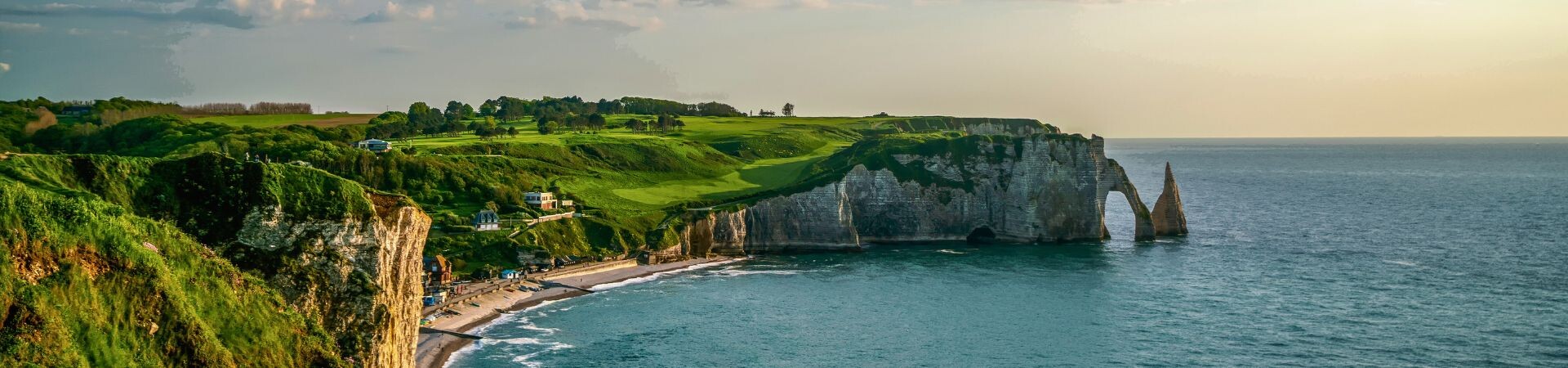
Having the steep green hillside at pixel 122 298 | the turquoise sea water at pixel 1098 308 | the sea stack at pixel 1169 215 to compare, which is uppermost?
the steep green hillside at pixel 122 298

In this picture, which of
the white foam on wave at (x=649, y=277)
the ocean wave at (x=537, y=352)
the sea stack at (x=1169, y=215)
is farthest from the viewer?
the sea stack at (x=1169, y=215)

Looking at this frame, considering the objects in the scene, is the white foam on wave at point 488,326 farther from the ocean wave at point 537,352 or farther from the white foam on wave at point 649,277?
the white foam on wave at point 649,277

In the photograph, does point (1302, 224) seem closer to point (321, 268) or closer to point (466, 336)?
point (466, 336)

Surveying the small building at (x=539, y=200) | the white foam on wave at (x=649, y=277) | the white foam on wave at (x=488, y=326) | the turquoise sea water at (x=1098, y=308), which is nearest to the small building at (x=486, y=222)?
the small building at (x=539, y=200)

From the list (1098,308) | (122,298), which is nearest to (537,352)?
(122,298)

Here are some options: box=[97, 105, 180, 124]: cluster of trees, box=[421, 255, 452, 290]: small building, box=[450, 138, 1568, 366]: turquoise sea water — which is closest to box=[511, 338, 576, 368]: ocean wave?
box=[450, 138, 1568, 366]: turquoise sea water

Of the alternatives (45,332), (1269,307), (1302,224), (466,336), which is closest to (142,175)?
(45,332)

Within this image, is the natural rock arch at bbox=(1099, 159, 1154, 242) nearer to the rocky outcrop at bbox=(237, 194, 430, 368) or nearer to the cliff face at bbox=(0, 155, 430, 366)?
the rocky outcrop at bbox=(237, 194, 430, 368)
